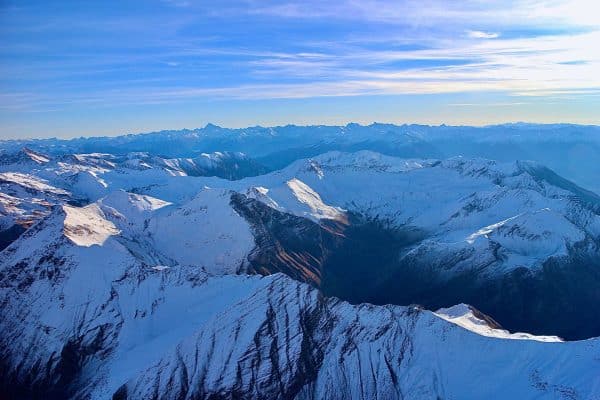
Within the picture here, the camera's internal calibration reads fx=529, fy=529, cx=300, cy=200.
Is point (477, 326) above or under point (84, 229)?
under

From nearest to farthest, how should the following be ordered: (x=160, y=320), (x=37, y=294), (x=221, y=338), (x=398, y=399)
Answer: (x=398, y=399) < (x=221, y=338) < (x=160, y=320) < (x=37, y=294)

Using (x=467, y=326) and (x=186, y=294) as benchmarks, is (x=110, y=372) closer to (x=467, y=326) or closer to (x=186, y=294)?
(x=186, y=294)

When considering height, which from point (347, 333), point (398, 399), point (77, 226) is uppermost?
point (77, 226)

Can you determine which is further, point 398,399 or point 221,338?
point 221,338

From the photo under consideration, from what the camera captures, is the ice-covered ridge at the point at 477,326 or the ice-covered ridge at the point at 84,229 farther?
the ice-covered ridge at the point at 84,229

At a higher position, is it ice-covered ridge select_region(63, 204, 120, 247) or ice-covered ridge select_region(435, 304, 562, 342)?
ice-covered ridge select_region(63, 204, 120, 247)

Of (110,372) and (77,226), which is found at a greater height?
(77,226)

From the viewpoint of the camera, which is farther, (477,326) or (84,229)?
(84,229)

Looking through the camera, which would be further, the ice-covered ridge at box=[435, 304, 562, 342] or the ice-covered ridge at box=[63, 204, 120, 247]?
the ice-covered ridge at box=[63, 204, 120, 247]

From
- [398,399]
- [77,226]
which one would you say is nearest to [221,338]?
[398,399]

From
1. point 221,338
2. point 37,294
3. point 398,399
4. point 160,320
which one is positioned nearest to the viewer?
point 398,399

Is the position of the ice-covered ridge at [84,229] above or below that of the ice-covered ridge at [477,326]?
above
